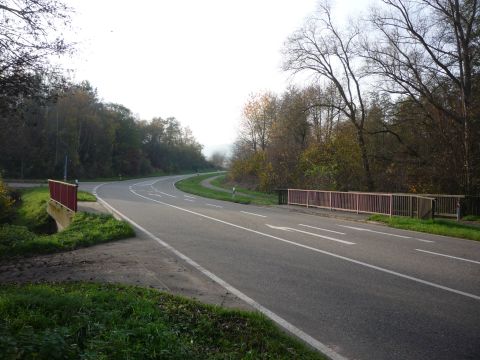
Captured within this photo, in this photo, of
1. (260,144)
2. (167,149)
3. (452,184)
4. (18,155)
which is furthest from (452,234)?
(167,149)

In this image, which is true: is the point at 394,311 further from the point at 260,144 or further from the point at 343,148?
the point at 260,144

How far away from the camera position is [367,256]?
959cm

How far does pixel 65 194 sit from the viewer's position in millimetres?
18562

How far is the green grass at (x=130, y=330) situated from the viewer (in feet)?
12.1

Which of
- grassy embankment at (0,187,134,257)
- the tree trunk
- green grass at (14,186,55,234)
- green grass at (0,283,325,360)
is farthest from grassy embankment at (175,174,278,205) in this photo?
green grass at (0,283,325,360)

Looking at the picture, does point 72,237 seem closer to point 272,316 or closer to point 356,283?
point 272,316

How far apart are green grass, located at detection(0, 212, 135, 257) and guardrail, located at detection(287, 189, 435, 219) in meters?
13.0

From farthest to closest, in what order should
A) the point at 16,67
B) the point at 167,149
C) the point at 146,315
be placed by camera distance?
the point at 167,149
the point at 16,67
the point at 146,315

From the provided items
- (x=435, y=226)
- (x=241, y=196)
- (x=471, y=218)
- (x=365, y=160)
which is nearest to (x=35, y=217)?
(x=241, y=196)

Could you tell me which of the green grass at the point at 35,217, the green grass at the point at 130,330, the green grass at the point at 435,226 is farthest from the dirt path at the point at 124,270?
the green grass at the point at 35,217

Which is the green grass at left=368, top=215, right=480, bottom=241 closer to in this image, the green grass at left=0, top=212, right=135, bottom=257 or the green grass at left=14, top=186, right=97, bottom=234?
the green grass at left=0, top=212, right=135, bottom=257

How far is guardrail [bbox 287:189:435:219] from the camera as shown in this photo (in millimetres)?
18320

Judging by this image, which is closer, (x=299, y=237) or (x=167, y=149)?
(x=299, y=237)

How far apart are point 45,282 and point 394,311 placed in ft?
19.5
